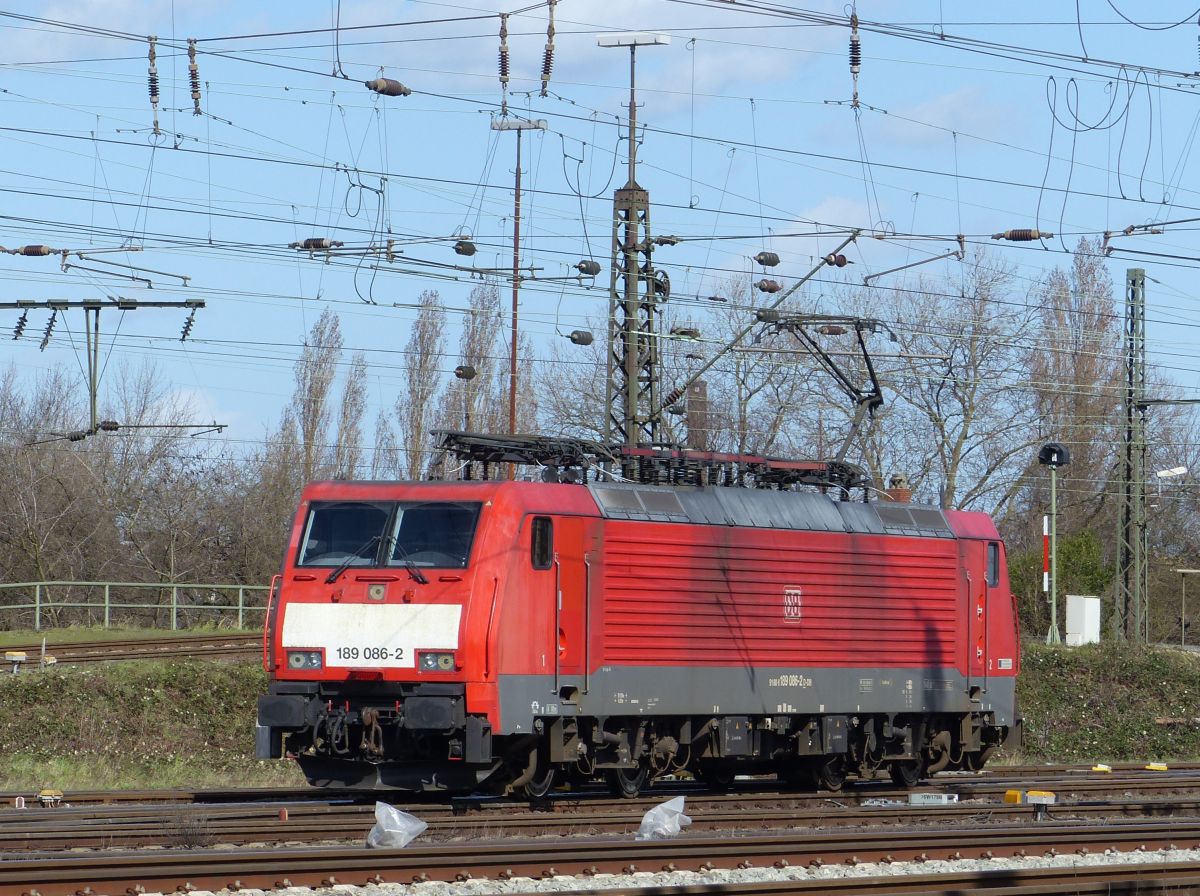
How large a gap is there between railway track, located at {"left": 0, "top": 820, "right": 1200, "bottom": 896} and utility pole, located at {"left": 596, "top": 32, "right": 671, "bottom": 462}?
1561 cm

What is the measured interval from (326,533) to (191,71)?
25.4 feet

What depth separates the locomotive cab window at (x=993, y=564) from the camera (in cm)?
2288

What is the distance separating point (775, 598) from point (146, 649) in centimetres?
1536

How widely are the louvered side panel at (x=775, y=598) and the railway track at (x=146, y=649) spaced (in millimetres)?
13546

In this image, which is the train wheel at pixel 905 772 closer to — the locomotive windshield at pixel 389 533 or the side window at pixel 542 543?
the side window at pixel 542 543

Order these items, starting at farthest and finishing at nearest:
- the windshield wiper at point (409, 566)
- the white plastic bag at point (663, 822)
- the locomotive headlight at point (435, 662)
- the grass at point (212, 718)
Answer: the grass at point (212, 718), the windshield wiper at point (409, 566), the locomotive headlight at point (435, 662), the white plastic bag at point (663, 822)

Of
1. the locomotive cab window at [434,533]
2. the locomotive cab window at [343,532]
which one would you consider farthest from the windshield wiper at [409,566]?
the locomotive cab window at [343,532]

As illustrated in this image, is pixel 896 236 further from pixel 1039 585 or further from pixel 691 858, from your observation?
pixel 1039 585

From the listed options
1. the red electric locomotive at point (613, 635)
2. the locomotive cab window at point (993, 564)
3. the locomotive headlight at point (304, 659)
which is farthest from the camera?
the locomotive cab window at point (993, 564)

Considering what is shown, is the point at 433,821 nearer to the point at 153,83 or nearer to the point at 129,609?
the point at 153,83

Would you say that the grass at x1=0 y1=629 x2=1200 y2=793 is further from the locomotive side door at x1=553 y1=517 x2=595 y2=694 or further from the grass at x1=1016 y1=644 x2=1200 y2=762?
the locomotive side door at x1=553 y1=517 x2=595 y2=694

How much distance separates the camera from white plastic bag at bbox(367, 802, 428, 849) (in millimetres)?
13336

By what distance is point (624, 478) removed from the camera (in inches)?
750

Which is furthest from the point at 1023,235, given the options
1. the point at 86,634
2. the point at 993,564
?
the point at 86,634
